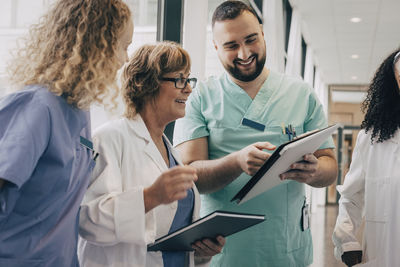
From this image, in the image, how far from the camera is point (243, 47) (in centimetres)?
183

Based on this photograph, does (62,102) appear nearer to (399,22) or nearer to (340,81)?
(399,22)

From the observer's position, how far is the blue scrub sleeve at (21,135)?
92 centimetres

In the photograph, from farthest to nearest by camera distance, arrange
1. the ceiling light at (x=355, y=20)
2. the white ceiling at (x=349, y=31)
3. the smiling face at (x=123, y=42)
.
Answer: the ceiling light at (x=355, y=20)
the white ceiling at (x=349, y=31)
the smiling face at (x=123, y=42)

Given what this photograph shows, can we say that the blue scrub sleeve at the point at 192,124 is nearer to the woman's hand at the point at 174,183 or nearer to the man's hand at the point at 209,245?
the man's hand at the point at 209,245

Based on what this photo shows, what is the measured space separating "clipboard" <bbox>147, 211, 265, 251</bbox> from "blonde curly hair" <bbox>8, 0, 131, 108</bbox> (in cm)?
42

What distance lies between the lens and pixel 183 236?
1.31 m

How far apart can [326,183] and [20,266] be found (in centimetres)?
118

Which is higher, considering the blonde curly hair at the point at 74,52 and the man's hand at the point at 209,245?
the blonde curly hair at the point at 74,52

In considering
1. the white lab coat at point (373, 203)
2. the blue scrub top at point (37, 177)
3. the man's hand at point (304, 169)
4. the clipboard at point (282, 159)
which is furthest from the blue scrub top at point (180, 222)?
the white lab coat at point (373, 203)

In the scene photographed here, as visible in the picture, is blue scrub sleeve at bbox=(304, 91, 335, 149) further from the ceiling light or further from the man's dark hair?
the ceiling light

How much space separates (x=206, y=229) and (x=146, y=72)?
0.58m

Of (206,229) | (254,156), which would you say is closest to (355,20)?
(254,156)

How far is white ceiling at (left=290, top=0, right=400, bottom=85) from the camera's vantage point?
21.4 ft

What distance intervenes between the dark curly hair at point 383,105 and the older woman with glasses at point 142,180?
841mm
